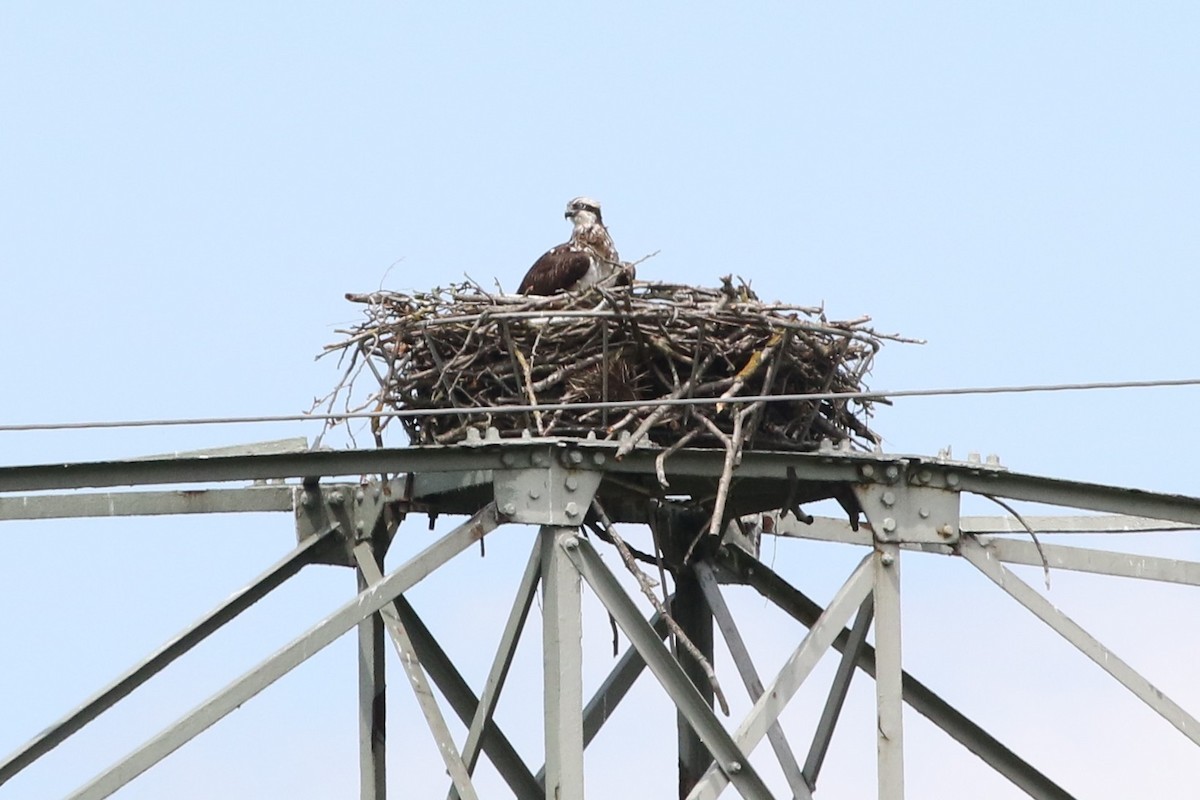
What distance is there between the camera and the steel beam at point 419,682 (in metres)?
11.4

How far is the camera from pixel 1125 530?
13.4 metres

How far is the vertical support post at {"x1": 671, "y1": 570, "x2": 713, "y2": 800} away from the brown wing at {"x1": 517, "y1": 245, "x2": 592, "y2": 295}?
173 cm

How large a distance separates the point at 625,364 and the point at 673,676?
63.2 inches

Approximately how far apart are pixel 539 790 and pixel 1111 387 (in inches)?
137

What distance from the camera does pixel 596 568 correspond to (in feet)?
36.2

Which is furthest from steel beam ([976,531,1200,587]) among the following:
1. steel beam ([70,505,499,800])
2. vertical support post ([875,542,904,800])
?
steel beam ([70,505,499,800])

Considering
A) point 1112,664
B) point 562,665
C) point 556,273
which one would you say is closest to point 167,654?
point 562,665

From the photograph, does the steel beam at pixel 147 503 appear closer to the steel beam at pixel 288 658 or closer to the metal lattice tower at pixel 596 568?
the metal lattice tower at pixel 596 568

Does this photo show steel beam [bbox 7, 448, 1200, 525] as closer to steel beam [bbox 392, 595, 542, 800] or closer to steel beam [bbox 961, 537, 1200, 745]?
steel beam [bbox 961, 537, 1200, 745]

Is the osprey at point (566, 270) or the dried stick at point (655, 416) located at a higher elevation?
the osprey at point (566, 270)

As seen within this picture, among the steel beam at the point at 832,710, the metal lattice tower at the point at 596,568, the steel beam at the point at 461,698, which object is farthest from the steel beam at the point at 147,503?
the steel beam at the point at 832,710

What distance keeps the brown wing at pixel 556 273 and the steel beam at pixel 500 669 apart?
9.19 ft

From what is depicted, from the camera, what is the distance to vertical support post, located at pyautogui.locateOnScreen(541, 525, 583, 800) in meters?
10.8

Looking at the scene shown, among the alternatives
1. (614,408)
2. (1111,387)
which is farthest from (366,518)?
(1111,387)
